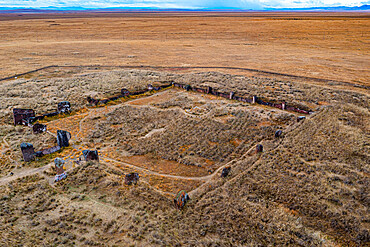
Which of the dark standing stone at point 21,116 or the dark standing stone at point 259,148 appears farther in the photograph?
the dark standing stone at point 21,116

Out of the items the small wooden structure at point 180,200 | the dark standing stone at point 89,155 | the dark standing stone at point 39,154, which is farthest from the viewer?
the dark standing stone at point 39,154

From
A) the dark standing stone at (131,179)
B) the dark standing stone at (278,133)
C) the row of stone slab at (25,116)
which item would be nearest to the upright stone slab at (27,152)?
the row of stone slab at (25,116)

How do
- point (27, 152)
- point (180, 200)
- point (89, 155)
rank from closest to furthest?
point (180, 200)
point (27, 152)
point (89, 155)

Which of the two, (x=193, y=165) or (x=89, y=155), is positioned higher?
(x=89, y=155)

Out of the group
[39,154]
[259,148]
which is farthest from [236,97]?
[39,154]

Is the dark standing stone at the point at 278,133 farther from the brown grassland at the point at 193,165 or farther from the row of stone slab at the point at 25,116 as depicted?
the row of stone slab at the point at 25,116

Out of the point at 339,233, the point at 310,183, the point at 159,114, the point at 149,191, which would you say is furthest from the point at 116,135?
the point at 339,233

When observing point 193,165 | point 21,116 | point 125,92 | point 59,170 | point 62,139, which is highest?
point 125,92

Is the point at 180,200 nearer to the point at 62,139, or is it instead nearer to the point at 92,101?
the point at 62,139

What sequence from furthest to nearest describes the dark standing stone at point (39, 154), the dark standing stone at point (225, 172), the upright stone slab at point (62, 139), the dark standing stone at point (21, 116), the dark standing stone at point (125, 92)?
1. the dark standing stone at point (125, 92)
2. the dark standing stone at point (21, 116)
3. the upright stone slab at point (62, 139)
4. the dark standing stone at point (39, 154)
5. the dark standing stone at point (225, 172)

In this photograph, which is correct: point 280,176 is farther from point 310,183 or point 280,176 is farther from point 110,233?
point 110,233
